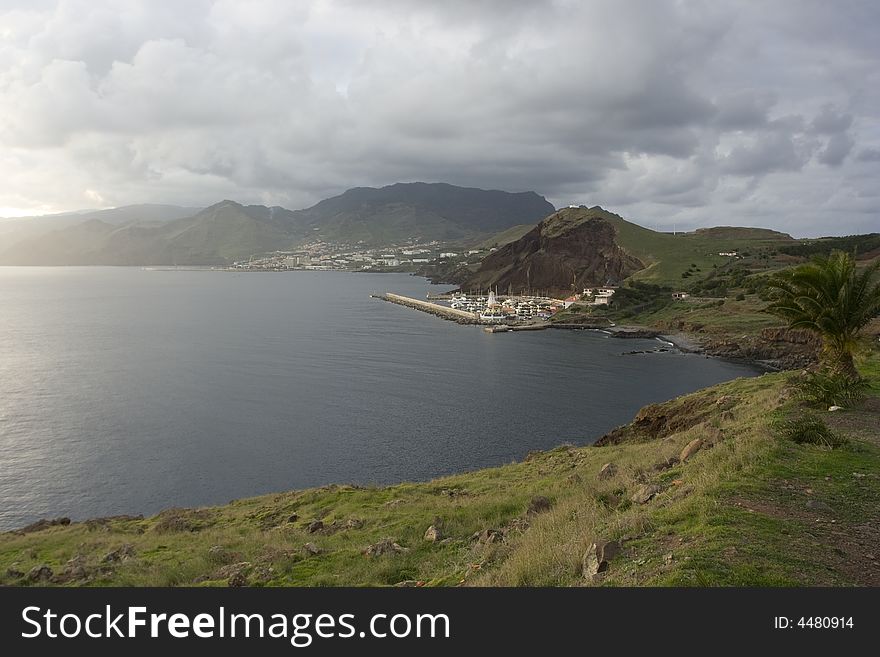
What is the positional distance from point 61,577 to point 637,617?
15845mm

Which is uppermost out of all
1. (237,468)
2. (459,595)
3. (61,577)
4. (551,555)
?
(459,595)

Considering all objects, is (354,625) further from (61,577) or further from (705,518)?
(61,577)

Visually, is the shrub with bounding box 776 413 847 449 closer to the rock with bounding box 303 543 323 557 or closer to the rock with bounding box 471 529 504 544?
the rock with bounding box 471 529 504 544

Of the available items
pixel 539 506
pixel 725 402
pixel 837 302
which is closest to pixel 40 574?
pixel 539 506

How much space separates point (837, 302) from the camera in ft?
72.5

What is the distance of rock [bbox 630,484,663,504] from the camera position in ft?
40.9

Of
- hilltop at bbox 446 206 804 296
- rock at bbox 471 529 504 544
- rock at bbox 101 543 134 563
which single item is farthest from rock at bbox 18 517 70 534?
hilltop at bbox 446 206 804 296

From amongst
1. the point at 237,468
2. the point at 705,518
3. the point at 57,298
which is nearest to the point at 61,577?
the point at 705,518

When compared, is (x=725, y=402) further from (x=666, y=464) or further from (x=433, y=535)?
(x=433, y=535)

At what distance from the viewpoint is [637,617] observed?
6.11 m

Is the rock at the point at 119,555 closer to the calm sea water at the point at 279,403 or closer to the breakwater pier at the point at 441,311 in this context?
the calm sea water at the point at 279,403

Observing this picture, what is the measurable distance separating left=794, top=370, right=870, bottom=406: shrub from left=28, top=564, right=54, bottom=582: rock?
2396 centimetres

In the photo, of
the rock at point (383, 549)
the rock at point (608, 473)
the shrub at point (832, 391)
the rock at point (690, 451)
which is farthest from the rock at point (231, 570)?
the shrub at point (832, 391)

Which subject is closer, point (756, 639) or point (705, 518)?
point (756, 639)
